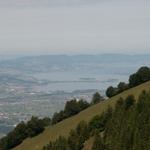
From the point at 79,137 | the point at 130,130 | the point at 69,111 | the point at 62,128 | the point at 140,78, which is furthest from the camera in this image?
the point at 140,78

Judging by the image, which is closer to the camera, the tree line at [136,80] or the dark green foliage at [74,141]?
the dark green foliage at [74,141]

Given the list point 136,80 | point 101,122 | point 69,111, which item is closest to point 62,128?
point 101,122

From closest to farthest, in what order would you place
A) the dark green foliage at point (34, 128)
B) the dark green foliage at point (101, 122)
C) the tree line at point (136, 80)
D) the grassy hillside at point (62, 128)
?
the dark green foliage at point (101, 122) → the grassy hillside at point (62, 128) → the dark green foliage at point (34, 128) → the tree line at point (136, 80)

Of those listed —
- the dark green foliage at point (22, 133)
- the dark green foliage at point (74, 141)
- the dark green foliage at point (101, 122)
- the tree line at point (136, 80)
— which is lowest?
the dark green foliage at point (22, 133)

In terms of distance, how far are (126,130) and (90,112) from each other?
34.3 metres

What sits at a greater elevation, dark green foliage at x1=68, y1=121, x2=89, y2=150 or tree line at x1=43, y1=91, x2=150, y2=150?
tree line at x1=43, y1=91, x2=150, y2=150

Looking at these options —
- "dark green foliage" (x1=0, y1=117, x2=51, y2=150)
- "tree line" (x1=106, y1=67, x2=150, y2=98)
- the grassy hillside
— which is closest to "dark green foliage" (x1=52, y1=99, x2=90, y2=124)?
"dark green foliage" (x1=0, y1=117, x2=51, y2=150)

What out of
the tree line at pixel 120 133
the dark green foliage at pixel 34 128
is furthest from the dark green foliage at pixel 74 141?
the dark green foliage at pixel 34 128

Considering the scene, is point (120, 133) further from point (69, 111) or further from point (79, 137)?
point (69, 111)

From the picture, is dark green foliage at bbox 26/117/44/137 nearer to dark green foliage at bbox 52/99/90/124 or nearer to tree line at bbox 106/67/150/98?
dark green foliage at bbox 52/99/90/124

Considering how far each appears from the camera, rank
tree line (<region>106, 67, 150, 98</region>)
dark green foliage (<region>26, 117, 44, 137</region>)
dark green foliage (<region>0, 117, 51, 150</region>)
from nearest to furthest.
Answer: dark green foliage (<region>0, 117, 51, 150</region>), dark green foliage (<region>26, 117, 44, 137</region>), tree line (<region>106, 67, 150, 98</region>)

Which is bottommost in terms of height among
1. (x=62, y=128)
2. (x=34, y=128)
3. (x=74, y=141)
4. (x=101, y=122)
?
(x=34, y=128)

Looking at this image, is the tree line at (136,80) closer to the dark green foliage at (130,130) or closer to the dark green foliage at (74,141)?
the dark green foliage at (74,141)

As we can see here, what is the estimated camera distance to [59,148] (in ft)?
188
